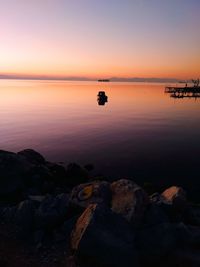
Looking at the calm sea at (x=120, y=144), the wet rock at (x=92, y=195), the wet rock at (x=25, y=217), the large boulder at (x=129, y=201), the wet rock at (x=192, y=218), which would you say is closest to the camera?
the large boulder at (x=129, y=201)

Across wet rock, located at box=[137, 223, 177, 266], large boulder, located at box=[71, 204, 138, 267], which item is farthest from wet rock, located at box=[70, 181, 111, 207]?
wet rock, located at box=[137, 223, 177, 266]

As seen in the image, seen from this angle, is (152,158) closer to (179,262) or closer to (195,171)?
(195,171)

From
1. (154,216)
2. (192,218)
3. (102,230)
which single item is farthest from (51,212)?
(192,218)

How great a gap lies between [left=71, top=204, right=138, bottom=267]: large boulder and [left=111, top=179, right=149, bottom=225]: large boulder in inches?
41.5

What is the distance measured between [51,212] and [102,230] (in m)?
3.04

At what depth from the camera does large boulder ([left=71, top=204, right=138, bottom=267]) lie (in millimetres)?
9922

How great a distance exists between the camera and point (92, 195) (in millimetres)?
13562

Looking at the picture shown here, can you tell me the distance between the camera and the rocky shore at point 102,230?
1012 centimetres

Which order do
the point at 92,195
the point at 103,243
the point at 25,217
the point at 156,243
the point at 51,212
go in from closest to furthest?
the point at 103,243 < the point at 156,243 < the point at 51,212 < the point at 25,217 < the point at 92,195

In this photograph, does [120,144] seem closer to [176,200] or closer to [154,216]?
[176,200]

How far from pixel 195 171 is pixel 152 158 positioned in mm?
5201

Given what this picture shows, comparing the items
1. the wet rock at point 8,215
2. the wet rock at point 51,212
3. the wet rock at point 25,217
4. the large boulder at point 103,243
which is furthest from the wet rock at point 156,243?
the wet rock at point 8,215

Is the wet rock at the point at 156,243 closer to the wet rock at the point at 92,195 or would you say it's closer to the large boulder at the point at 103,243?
the large boulder at the point at 103,243

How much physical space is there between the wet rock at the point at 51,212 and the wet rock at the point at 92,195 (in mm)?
588
